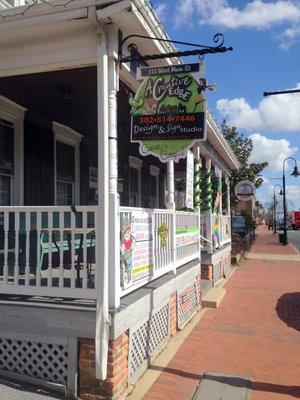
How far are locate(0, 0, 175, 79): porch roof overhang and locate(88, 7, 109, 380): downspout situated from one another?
0.12m

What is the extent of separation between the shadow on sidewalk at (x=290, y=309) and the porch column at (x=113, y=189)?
462 cm

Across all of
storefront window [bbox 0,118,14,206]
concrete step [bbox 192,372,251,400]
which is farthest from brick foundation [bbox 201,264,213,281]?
concrete step [bbox 192,372,251,400]

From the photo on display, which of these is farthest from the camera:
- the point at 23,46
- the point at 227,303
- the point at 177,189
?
the point at 177,189

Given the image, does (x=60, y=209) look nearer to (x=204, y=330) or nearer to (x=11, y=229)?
(x=11, y=229)

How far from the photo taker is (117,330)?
4680mm

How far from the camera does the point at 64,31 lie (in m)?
5.09

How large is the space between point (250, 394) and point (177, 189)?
13893 millimetres

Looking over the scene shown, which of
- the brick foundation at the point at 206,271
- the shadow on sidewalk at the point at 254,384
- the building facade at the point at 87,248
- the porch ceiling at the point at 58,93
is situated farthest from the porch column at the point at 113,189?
the brick foundation at the point at 206,271

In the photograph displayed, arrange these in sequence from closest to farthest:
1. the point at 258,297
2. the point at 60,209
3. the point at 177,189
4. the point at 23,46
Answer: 1. the point at 60,209
2. the point at 23,46
3. the point at 258,297
4. the point at 177,189

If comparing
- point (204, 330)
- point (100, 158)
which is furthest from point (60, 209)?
point (204, 330)

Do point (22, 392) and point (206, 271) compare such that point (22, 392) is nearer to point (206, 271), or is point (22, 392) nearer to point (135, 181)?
point (206, 271)

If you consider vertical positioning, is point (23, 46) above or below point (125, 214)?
above

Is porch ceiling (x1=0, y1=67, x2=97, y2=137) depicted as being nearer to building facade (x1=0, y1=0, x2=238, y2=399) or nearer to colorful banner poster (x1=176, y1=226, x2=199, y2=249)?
building facade (x1=0, y1=0, x2=238, y2=399)

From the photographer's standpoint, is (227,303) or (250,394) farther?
(227,303)
